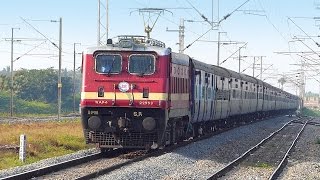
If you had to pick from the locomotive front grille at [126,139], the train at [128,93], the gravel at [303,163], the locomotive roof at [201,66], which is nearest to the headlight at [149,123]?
the train at [128,93]

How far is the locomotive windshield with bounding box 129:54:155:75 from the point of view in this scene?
20.1m

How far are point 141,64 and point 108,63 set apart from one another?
3.60ft

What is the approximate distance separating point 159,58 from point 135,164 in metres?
3.92

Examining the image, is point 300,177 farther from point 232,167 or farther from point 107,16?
point 107,16

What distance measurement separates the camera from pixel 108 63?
66.4 ft

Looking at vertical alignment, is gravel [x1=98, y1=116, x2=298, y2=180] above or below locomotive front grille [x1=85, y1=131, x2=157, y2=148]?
below

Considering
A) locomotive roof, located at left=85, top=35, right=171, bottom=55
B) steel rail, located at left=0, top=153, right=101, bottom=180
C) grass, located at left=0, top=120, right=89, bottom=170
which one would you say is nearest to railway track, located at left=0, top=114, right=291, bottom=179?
steel rail, located at left=0, top=153, right=101, bottom=180

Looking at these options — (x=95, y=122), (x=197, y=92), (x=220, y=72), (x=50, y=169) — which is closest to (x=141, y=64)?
(x=95, y=122)

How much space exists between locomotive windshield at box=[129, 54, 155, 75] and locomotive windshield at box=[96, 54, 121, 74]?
17.0 inches

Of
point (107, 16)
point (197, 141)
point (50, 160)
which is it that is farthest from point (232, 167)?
point (107, 16)

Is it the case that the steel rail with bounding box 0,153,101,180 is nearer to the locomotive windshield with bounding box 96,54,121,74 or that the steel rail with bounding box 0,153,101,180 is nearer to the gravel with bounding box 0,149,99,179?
the gravel with bounding box 0,149,99,179

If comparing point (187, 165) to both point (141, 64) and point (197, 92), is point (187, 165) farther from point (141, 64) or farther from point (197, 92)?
point (197, 92)

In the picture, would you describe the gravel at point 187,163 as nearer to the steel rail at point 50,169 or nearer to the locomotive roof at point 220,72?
the steel rail at point 50,169

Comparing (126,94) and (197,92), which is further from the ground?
(197,92)
